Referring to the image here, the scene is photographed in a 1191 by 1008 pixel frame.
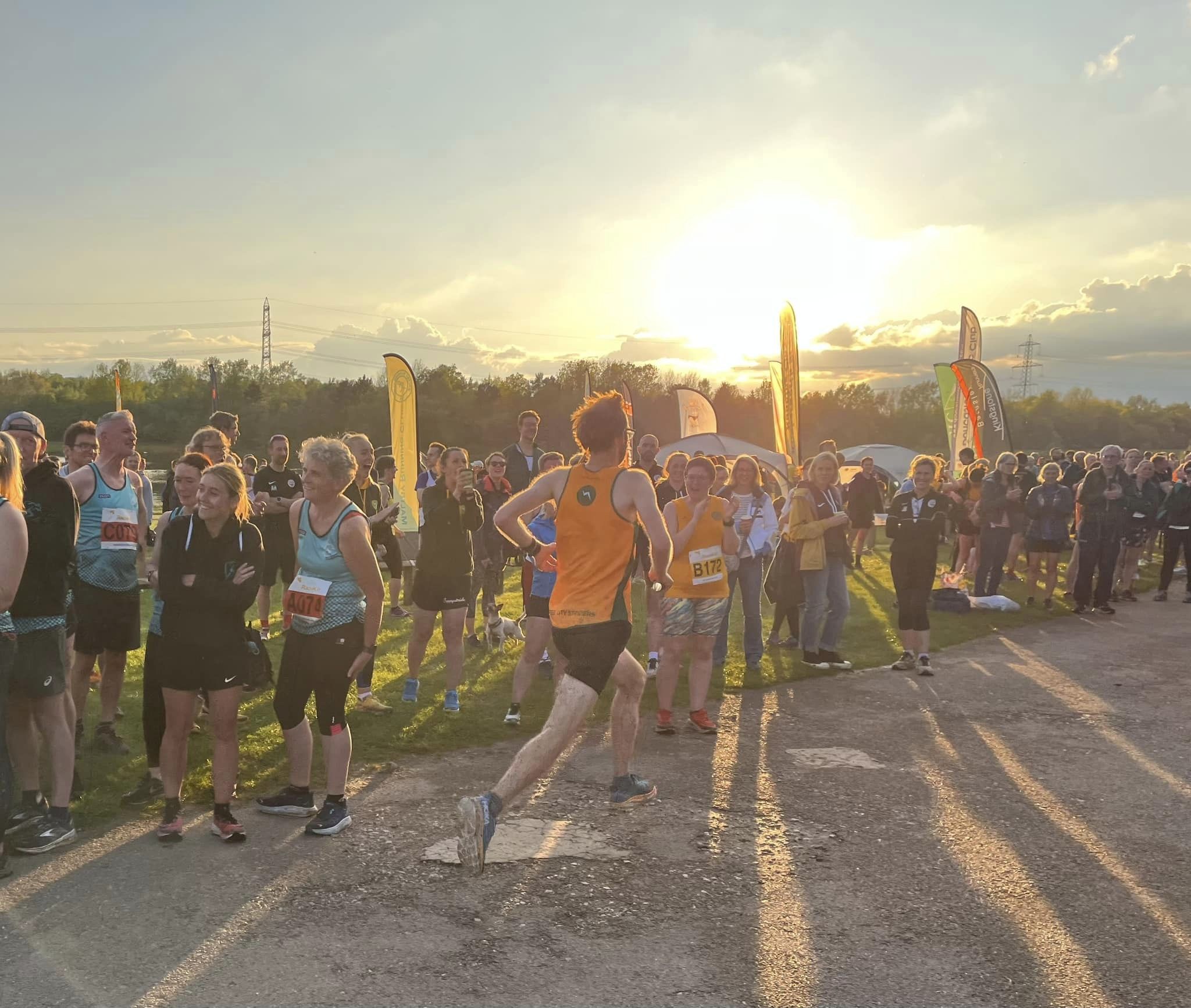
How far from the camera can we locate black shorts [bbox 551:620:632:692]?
Result: 459 cm

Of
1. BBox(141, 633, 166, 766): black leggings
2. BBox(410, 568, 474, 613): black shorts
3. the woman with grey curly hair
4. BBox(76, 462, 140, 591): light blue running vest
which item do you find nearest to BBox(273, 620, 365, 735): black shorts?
the woman with grey curly hair

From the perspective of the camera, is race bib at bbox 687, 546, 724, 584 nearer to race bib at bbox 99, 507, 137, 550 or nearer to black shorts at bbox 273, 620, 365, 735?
black shorts at bbox 273, 620, 365, 735

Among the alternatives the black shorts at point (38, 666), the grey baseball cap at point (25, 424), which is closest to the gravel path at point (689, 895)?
the black shorts at point (38, 666)

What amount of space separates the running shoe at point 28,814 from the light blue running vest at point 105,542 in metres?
1.32

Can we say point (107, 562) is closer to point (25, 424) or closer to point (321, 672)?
point (25, 424)

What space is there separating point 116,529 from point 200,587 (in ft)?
5.26

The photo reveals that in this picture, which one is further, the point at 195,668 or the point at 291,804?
the point at 291,804

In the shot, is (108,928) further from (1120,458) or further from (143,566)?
(1120,458)

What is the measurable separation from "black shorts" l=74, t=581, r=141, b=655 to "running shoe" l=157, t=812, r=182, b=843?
1343 mm

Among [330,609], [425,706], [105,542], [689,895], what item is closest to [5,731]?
[330,609]

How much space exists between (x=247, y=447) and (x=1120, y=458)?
77534mm

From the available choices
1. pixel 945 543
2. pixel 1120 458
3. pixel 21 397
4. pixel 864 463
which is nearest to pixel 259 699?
pixel 1120 458

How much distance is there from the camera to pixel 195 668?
14.8ft

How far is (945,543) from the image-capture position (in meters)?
21.6
